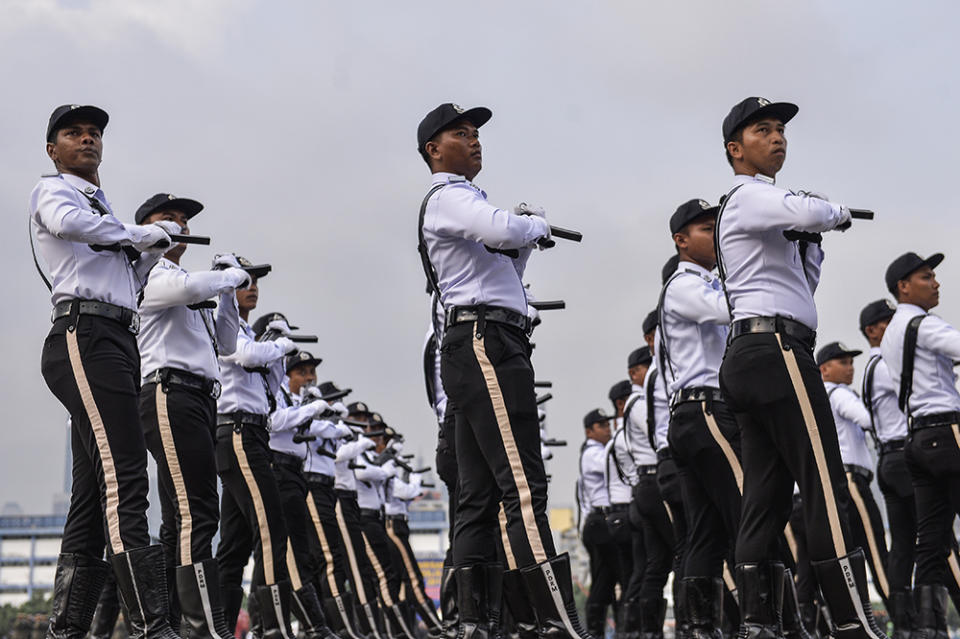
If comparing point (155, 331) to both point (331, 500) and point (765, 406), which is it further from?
point (331, 500)

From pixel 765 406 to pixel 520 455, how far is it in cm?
127

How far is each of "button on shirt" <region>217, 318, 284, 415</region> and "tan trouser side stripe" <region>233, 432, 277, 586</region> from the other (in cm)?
32

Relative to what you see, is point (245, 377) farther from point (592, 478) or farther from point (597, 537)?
point (592, 478)

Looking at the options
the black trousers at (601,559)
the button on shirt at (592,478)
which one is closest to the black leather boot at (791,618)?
the black trousers at (601,559)

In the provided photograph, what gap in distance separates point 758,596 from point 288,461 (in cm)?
616

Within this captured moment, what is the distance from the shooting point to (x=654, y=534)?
37.3 ft

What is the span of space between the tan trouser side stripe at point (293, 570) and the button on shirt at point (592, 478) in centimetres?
645

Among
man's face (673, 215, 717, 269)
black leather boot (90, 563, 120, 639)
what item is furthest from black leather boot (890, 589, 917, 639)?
black leather boot (90, 563, 120, 639)

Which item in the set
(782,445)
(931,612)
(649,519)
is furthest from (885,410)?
(782,445)

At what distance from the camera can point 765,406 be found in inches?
215

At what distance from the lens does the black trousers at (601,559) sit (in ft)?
50.6

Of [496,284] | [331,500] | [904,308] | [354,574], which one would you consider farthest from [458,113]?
[354,574]

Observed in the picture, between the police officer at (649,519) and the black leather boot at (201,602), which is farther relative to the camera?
the police officer at (649,519)

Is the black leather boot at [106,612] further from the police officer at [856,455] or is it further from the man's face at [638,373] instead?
the man's face at [638,373]
